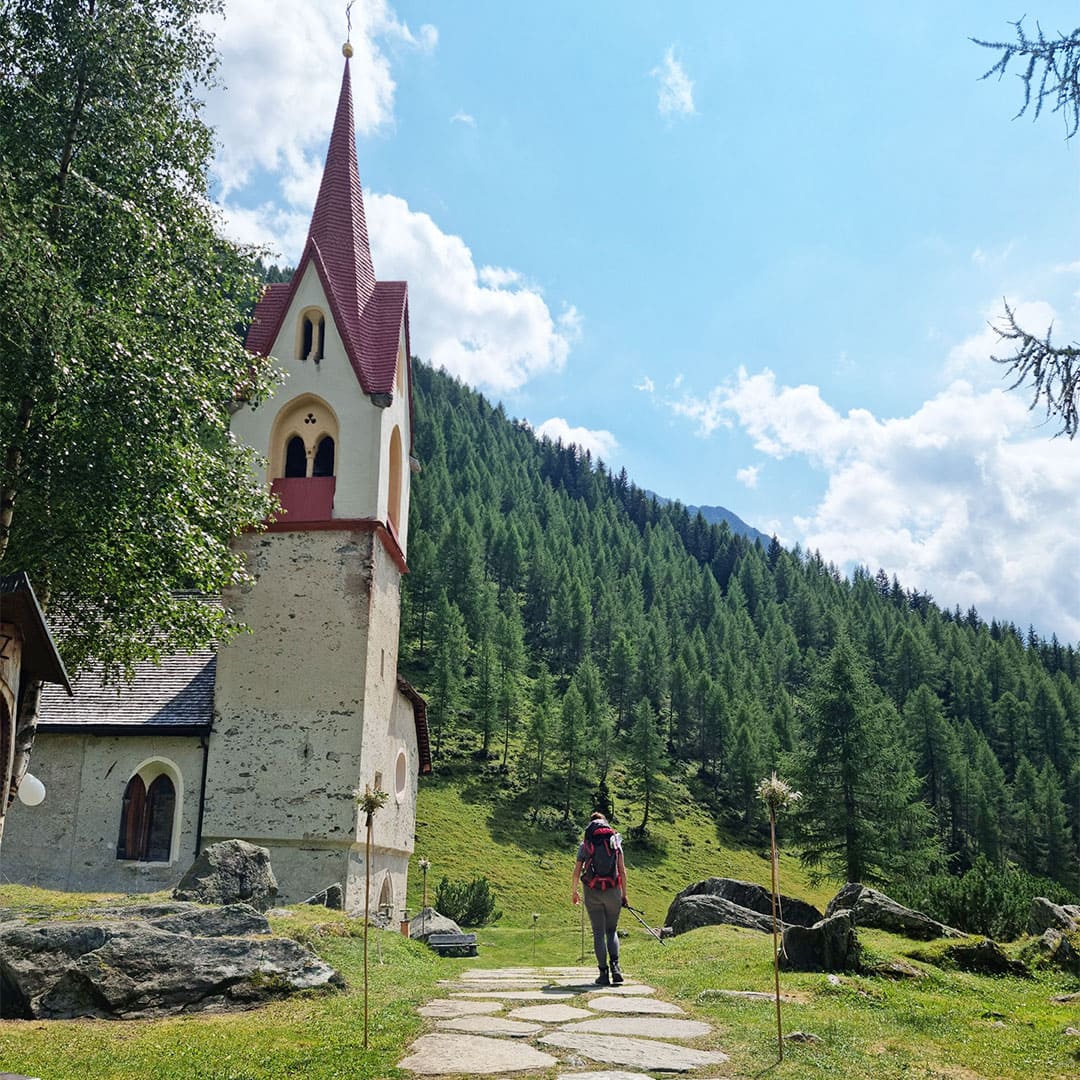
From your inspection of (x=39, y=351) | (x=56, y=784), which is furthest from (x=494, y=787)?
(x=39, y=351)

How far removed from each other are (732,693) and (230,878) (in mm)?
89830

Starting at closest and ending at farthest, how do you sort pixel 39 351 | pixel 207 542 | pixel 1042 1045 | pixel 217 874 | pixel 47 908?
1. pixel 1042 1045
2. pixel 39 351
3. pixel 47 908
4. pixel 207 542
5. pixel 217 874

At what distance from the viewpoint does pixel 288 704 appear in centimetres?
2178

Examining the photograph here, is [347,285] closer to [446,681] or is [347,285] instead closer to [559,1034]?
[559,1034]

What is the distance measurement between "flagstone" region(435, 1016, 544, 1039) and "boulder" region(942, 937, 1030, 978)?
778 cm

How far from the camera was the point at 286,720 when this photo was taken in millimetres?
21688

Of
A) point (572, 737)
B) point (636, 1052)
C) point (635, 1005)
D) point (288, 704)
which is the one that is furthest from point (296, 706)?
point (572, 737)

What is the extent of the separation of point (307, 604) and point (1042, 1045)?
58.2ft

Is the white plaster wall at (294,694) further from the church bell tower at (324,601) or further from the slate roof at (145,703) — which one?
the slate roof at (145,703)

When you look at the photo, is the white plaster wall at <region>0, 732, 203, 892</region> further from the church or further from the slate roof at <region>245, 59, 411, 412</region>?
the slate roof at <region>245, 59, 411, 412</region>

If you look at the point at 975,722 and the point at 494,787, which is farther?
the point at 975,722

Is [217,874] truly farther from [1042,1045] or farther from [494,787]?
[494,787]

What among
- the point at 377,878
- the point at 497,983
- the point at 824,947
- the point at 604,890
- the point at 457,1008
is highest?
the point at 604,890

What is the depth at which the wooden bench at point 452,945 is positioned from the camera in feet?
66.9
